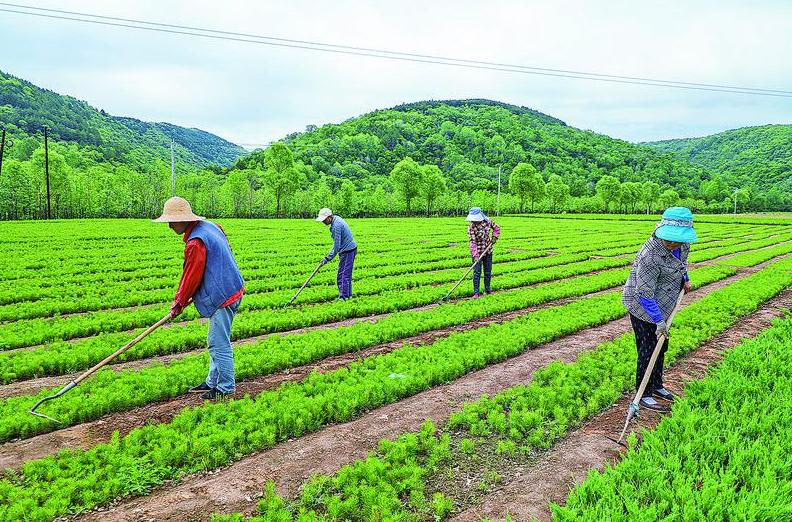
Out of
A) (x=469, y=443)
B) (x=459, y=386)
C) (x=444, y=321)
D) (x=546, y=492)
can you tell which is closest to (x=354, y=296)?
(x=444, y=321)

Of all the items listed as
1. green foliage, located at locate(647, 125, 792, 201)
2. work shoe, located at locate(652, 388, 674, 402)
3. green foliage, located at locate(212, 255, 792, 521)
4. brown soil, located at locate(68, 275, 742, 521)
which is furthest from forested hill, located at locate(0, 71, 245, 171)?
green foliage, located at locate(647, 125, 792, 201)

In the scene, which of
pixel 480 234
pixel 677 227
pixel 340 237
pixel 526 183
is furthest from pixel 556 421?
pixel 526 183

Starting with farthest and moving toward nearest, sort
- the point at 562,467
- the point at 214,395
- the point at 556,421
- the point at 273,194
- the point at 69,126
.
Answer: the point at 69,126 < the point at 273,194 < the point at 214,395 < the point at 556,421 < the point at 562,467

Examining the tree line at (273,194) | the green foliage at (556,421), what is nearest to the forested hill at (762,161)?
the tree line at (273,194)

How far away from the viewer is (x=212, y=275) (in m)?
6.57

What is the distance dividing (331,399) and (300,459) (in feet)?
4.49

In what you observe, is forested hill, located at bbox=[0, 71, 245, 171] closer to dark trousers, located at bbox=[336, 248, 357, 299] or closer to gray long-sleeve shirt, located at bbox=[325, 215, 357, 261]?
dark trousers, located at bbox=[336, 248, 357, 299]

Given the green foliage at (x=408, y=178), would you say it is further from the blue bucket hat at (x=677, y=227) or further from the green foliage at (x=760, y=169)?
the green foliage at (x=760, y=169)

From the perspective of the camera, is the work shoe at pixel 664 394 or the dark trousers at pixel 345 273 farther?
the dark trousers at pixel 345 273

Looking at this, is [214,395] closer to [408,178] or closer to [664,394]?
[664,394]

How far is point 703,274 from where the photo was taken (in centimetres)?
1873

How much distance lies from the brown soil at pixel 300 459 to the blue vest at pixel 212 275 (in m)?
2.22

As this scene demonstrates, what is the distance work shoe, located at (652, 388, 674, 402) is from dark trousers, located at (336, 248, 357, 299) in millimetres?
8294

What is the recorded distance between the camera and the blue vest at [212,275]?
6.56m
